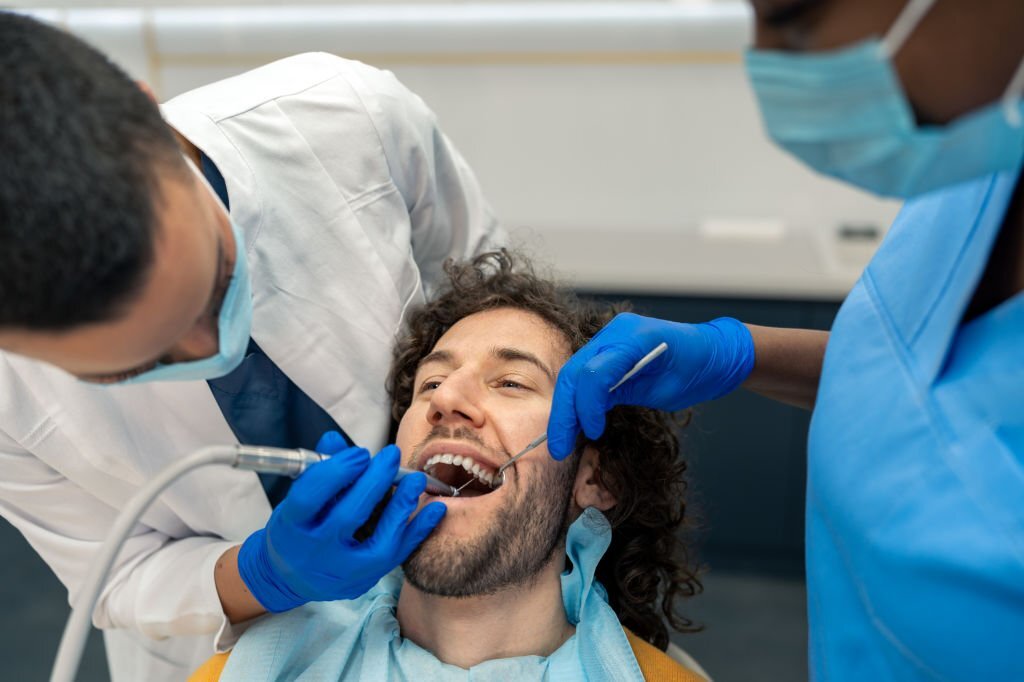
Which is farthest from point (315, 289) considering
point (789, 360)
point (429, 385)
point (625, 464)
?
point (789, 360)

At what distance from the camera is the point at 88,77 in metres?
0.92

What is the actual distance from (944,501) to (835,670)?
10.3 inches

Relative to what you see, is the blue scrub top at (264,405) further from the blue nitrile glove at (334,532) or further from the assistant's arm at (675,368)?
the assistant's arm at (675,368)

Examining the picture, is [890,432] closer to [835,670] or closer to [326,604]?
[835,670]

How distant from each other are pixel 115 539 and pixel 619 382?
26.6 inches

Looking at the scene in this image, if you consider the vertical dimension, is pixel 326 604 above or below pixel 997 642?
below

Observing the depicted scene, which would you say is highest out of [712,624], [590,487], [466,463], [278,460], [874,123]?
[874,123]

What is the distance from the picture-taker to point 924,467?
0.94 m

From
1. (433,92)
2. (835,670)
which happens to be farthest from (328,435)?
(433,92)

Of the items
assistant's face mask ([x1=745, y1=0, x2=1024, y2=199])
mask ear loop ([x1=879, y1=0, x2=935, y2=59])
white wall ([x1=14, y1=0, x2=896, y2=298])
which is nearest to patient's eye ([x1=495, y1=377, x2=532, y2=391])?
assistant's face mask ([x1=745, y1=0, x2=1024, y2=199])

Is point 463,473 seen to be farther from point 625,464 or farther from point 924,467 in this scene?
point 924,467

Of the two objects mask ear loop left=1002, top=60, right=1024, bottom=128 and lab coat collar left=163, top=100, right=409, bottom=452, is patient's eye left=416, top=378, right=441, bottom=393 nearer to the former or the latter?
lab coat collar left=163, top=100, right=409, bottom=452

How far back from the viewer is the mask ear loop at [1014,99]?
784mm

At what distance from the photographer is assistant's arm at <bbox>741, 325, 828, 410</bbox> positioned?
4.71 ft
